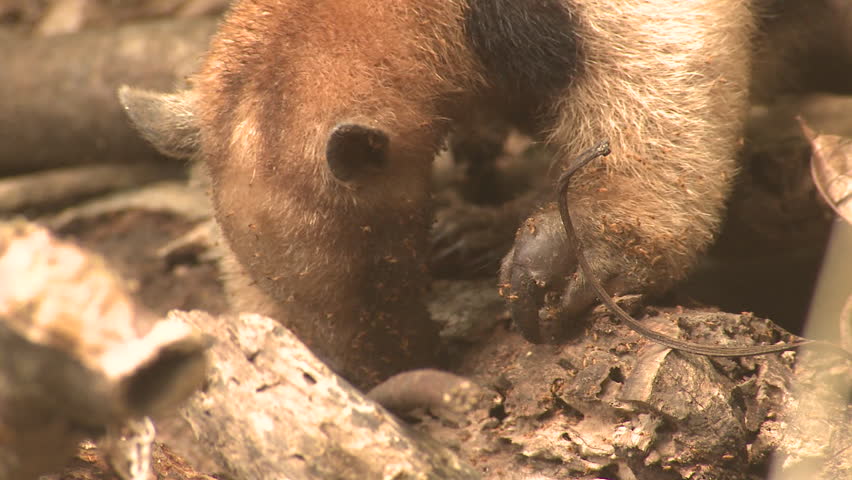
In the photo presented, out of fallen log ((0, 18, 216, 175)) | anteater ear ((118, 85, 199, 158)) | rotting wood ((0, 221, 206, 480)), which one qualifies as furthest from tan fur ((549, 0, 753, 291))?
fallen log ((0, 18, 216, 175))

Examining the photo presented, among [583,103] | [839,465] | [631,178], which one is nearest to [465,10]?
[583,103]

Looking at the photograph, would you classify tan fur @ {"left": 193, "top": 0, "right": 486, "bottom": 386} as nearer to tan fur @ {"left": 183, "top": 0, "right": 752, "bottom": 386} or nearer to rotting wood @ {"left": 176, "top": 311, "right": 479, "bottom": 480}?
tan fur @ {"left": 183, "top": 0, "right": 752, "bottom": 386}

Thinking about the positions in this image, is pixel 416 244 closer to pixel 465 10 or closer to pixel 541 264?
pixel 541 264

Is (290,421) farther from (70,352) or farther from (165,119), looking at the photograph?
(165,119)

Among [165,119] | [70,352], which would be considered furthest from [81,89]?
[70,352]

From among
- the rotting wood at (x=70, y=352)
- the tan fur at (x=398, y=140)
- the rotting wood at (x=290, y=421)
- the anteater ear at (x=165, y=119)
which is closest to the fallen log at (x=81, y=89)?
the anteater ear at (x=165, y=119)
